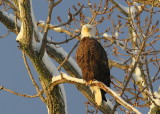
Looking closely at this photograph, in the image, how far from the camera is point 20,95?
4.05 m

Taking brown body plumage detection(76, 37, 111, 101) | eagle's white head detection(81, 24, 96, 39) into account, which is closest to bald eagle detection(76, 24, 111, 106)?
Answer: brown body plumage detection(76, 37, 111, 101)

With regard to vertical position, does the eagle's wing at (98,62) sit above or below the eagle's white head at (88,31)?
below

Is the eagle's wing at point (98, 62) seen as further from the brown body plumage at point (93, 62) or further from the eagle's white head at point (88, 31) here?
the eagle's white head at point (88, 31)

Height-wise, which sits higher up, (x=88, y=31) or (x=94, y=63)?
(x=88, y=31)

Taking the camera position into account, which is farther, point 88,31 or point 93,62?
point 88,31

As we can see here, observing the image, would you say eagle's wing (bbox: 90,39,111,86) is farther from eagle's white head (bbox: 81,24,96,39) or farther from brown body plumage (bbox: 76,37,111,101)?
eagle's white head (bbox: 81,24,96,39)

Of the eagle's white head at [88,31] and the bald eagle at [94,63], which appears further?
the eagle's white head at [88,31]

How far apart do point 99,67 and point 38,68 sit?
2.63 ft

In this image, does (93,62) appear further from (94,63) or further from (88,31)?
(88,31)

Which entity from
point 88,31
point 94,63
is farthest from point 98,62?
point 88,31

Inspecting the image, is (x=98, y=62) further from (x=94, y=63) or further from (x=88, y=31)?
(x=88, y=31)

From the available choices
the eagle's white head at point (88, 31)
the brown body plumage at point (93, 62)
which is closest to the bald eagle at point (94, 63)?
the brown body plumage at point (93, 62)

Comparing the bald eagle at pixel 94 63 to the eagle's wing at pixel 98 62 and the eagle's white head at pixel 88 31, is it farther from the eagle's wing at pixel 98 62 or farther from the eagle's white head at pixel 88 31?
the eagle's white head at pixel 88 31

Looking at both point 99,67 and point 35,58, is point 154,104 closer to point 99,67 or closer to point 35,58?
point 99,67
